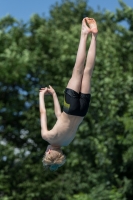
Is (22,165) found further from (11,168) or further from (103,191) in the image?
(103,191)

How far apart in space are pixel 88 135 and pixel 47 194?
2949 millimetres

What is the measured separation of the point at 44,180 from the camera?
17.3m

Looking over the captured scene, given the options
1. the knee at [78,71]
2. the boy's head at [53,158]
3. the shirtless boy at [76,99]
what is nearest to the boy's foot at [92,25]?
the shirtless boy at [76,99]

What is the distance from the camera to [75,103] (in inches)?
213

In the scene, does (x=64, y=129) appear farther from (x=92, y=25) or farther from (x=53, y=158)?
(x=92, y=25)

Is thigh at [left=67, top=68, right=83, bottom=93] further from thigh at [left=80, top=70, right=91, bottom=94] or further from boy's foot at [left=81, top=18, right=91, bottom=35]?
boy's foot at [left=81, top=18, right=91, bottom=35]

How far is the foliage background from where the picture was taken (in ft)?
46.4

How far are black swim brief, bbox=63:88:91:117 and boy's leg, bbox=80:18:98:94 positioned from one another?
0.07m

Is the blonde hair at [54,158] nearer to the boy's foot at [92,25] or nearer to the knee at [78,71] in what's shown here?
the knee at [78,71]

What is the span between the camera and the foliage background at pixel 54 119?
46.4ft

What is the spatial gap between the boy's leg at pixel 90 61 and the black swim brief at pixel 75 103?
7 cm

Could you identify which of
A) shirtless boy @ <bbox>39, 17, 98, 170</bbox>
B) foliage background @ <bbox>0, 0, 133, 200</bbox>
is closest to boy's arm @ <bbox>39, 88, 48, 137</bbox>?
shirtless boy @ <bbox>39, 17, 98, 170</bbox>

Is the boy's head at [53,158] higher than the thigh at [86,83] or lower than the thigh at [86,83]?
lower

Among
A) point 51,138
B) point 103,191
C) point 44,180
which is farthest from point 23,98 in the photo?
point 51,138
